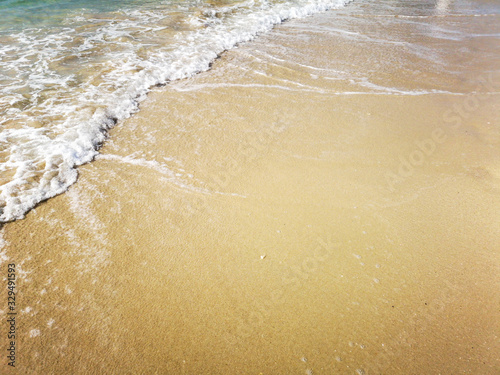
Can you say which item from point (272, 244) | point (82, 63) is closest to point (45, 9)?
point (82, 63)

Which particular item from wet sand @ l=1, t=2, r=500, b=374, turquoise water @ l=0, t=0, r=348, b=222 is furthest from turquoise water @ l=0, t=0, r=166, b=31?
wet sand @ l=1, t=2, r=500, b=374

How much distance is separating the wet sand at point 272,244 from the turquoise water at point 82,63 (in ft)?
1.33

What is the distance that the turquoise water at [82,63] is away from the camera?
355 centimetres

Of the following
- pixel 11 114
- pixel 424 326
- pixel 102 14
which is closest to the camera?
pixel 424 326

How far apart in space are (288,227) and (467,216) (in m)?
1.84

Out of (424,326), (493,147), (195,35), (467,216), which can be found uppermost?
(195,35)

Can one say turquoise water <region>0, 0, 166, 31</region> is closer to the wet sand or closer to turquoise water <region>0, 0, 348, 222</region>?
turquoise water <region>0, 0, 348, 222</region>

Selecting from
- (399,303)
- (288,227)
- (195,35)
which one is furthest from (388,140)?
(195,35)

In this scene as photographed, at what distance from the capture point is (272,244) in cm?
275

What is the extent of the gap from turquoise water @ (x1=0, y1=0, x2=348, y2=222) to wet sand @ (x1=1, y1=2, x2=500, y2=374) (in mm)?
405

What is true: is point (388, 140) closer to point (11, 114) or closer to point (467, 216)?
point (467, 216)

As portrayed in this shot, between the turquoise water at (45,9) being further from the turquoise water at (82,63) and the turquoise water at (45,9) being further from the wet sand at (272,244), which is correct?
the wet sand at (272,244)

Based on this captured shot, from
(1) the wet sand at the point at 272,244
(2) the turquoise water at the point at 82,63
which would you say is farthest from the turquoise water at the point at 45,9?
(1) the wet sand at the point at 272,244

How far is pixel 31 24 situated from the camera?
8.30 metres
